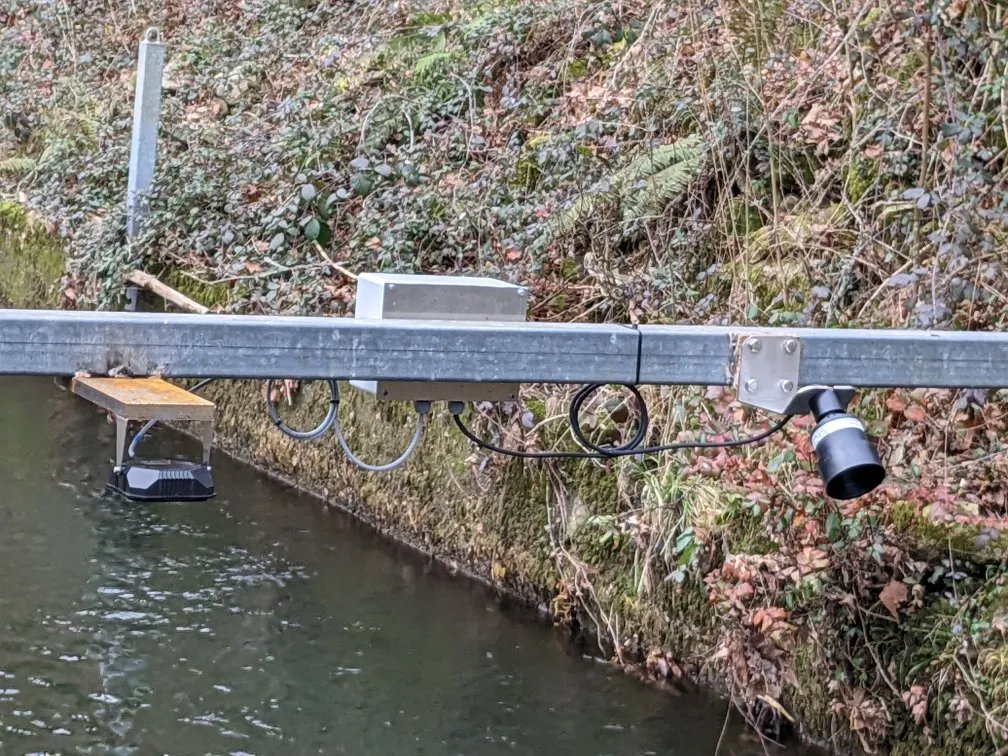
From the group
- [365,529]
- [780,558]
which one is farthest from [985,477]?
[365,529]

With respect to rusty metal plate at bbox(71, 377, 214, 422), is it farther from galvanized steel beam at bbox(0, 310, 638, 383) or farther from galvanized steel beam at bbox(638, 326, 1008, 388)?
galvanized steel beam at bbox(638, 326, 1008, 388)

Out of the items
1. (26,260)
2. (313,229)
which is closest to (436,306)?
(313,229)

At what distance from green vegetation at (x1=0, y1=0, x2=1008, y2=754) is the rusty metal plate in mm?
3046

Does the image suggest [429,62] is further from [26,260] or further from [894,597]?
[894,597]

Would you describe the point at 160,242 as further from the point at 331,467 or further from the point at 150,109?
the point at 331,467

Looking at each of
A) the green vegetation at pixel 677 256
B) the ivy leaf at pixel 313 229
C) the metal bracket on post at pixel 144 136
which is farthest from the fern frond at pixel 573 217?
the metal bracket on post at pixel 144 136

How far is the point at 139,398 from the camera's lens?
2.69m

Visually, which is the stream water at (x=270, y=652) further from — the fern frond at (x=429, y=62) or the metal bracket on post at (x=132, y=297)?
the fern frond at (x=429, y=62)

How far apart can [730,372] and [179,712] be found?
149 inches

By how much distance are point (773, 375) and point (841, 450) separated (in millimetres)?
212

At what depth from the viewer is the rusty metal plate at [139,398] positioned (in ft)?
8.57

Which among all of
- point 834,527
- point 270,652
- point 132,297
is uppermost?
point 132,297

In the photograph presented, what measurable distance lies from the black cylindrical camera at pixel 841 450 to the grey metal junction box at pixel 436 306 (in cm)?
65

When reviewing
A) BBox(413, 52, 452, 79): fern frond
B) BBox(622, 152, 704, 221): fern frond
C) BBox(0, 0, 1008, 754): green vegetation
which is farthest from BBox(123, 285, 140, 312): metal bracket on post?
BBox(622, 152, 704, 221): fern frond
